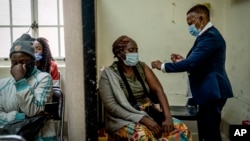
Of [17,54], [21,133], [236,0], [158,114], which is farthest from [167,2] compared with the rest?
[21,133]

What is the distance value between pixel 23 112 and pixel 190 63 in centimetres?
126

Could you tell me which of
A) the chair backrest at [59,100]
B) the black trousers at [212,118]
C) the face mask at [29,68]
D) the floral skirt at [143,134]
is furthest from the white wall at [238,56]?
the face mask at [29,68]

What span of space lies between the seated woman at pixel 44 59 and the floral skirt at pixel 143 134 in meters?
1.21

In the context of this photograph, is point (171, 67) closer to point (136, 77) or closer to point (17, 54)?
point (136, 77)

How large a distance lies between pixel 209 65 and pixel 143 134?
2.48ft

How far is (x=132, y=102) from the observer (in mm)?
2166

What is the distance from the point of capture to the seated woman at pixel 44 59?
2973 mm

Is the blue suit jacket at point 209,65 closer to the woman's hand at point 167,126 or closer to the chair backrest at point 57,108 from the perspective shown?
the woman's hand at point 167,126

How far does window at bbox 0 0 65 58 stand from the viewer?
328 centimetres

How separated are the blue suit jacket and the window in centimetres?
169

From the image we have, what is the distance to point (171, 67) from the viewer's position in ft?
7.60

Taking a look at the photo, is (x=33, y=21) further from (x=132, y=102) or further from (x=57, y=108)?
(x=132, y=102)

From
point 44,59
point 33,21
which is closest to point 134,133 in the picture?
point 44,59

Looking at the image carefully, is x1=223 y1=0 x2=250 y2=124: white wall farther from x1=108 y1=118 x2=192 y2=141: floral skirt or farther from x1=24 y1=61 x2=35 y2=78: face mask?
x1=24 y1=61 x2=35 y2=78: face mask
